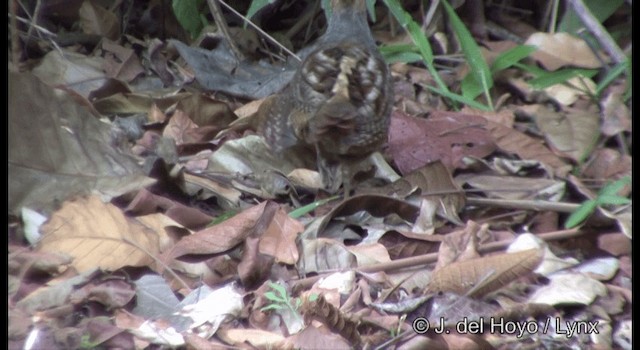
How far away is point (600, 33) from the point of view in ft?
15.8

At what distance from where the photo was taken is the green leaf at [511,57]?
4965 mm

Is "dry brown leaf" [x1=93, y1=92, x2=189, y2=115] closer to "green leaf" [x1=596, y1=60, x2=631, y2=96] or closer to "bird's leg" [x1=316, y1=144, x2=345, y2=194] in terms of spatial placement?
"bird's leg" [x1=316, y1=144, x2=345, y2=194]

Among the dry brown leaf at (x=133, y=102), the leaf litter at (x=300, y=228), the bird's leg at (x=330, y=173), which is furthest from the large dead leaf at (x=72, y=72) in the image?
the bird's leg at (x=330, y=173)

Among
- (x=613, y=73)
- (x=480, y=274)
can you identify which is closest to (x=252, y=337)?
(x=480, y=274)

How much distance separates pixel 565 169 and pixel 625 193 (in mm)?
397

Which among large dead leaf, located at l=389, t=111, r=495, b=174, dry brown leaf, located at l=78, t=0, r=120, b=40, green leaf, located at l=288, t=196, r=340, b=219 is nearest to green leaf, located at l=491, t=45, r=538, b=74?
large dead leaf, located at l=389, t=111, r=495, b=174

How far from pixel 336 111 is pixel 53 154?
115 centimetres

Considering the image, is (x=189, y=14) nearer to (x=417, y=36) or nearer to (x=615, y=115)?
(x=417, y=36)

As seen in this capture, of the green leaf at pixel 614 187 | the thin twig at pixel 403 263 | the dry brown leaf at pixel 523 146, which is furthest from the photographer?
the dry brown leaf at pixel 523 146

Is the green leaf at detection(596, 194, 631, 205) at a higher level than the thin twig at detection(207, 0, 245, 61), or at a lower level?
higher

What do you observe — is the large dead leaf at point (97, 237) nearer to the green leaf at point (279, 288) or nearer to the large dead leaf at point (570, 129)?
the green leaf at point (279, 288)

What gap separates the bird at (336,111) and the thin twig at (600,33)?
1.24m

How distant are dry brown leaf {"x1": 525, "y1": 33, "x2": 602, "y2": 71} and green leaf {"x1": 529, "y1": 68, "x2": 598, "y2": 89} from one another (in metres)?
0.03

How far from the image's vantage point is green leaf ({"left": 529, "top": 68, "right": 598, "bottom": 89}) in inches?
193
